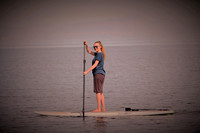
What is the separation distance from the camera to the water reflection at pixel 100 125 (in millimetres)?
6727

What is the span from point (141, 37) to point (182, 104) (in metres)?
94.0

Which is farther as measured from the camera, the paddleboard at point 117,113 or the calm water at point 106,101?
the paddleboard at point 117,113

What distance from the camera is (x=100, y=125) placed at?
23.4 ft

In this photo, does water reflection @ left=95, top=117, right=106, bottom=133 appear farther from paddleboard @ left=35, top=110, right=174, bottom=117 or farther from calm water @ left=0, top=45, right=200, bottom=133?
paddleboard @ left=35, top=110, right=174, bottom=117

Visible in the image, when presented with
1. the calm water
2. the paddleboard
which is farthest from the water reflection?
the paddleboard

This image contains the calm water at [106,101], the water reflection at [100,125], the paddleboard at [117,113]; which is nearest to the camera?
the water reflection at [100,125]

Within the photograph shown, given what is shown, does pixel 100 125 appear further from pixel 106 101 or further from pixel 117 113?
pixel 106 101

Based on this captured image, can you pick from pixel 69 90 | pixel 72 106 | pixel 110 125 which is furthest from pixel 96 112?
pixel 69 90

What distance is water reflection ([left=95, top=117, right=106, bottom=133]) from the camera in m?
6.73

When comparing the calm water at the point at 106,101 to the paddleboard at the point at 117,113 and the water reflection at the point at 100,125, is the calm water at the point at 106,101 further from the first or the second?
the paddleboard at the point at 117,113

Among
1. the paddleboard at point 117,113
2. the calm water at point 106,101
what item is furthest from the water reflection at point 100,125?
the paddleboard at point 117,113

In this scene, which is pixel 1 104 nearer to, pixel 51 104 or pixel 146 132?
pixel 51 104

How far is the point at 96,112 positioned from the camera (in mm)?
7992

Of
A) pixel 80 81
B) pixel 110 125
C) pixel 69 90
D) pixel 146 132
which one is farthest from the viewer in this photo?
pixel 80 81
